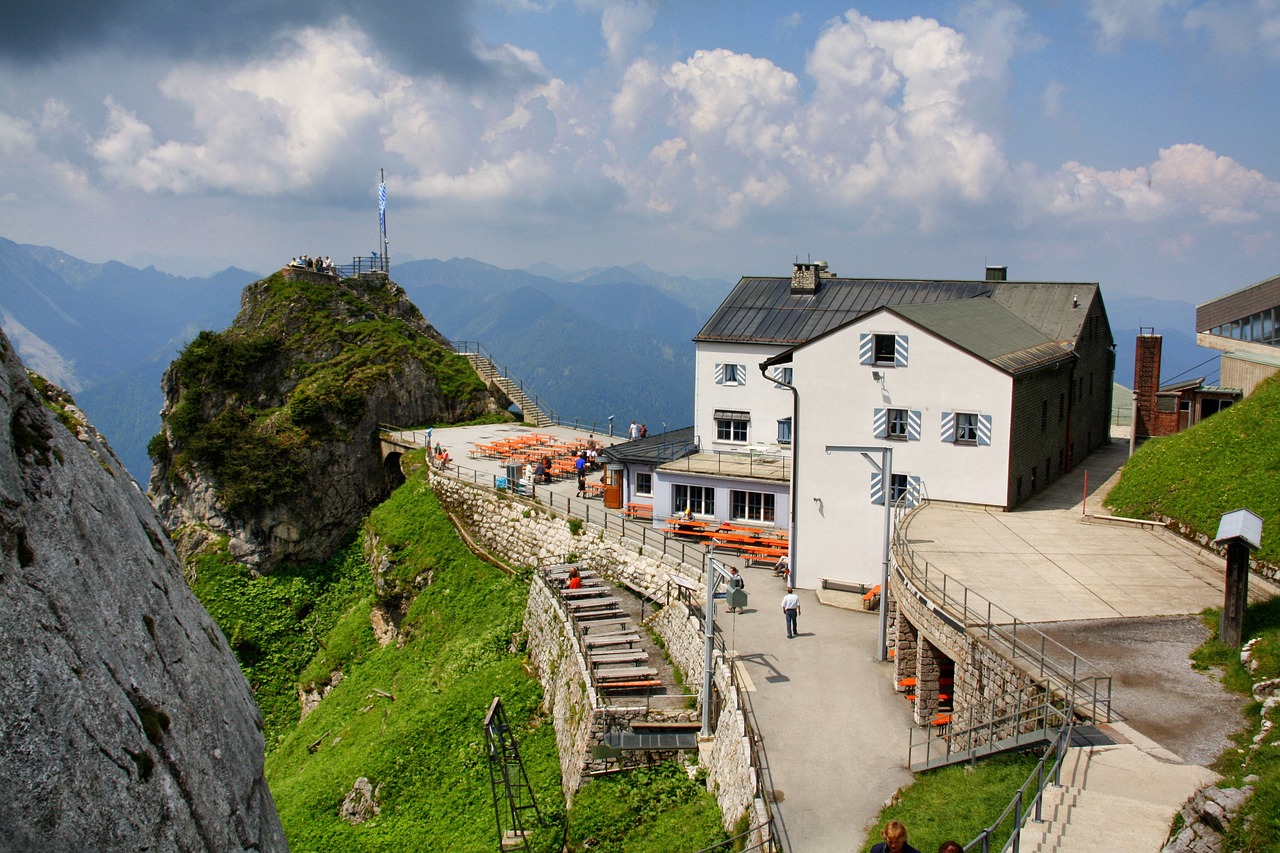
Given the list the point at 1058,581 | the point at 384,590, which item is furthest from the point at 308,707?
the point at 1058,581

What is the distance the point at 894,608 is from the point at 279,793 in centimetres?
1874

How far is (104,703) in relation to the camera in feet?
31.0

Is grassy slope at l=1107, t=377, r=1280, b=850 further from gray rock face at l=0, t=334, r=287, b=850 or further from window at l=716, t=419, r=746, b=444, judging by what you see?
window at l=716, t=419, r=746, b=444

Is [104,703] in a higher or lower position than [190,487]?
higher

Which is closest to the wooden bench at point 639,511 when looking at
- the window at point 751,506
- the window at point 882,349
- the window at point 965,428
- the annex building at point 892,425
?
the annex building at point 892,425

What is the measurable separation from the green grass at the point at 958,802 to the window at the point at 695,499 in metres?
18.8

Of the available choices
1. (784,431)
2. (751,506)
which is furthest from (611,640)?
(784,431)

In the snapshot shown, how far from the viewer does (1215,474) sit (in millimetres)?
27547

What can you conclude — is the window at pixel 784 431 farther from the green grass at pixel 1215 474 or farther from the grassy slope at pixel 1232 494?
the green grass at pixel 1215 474

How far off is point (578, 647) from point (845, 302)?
76.0ft

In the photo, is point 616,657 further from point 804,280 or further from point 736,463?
point 804,280

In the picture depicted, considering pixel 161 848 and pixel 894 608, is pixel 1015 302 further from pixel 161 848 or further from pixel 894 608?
pixel 161 848

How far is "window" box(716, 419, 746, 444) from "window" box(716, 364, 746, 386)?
5.38ft

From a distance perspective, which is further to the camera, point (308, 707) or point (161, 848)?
point (308, 707)
